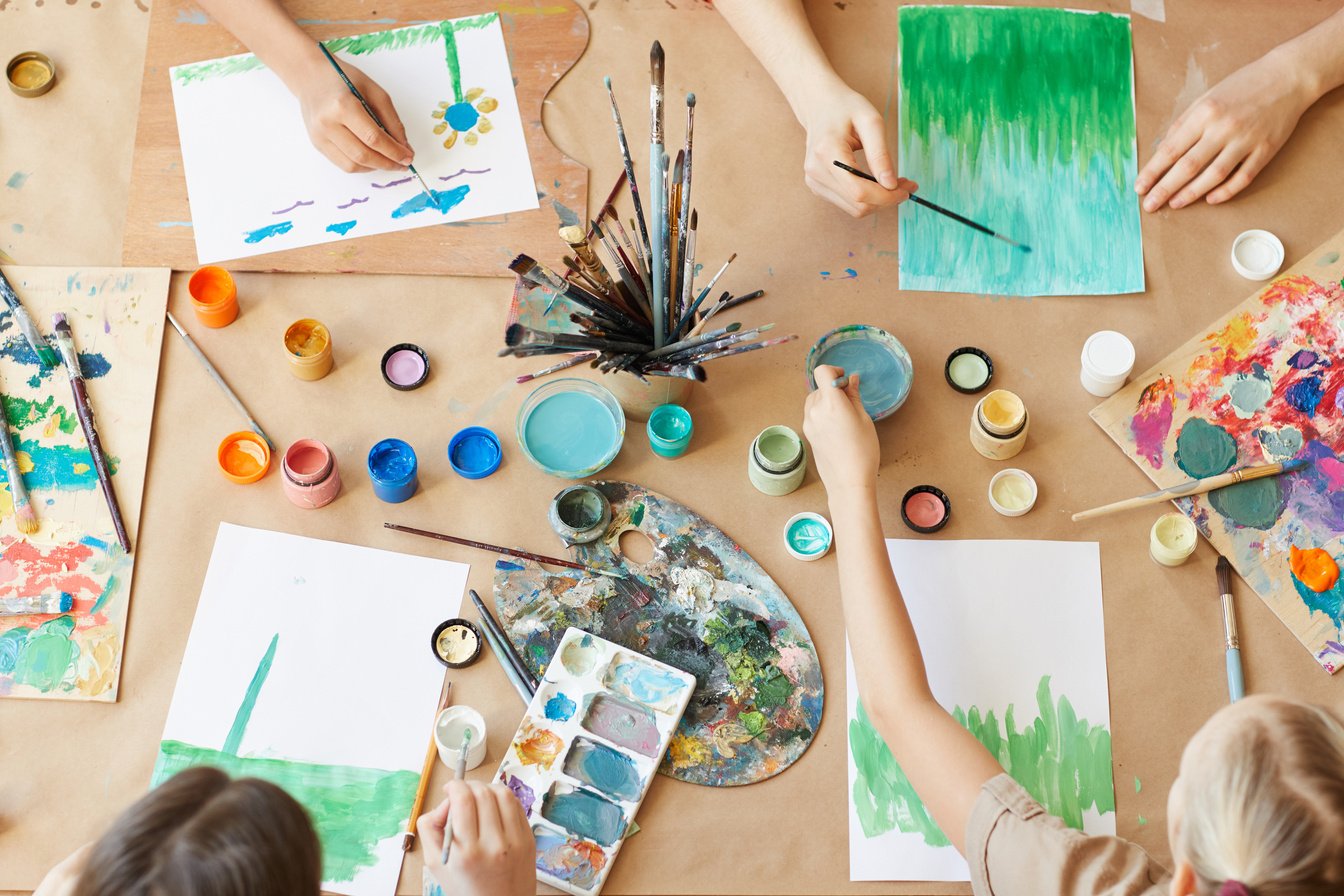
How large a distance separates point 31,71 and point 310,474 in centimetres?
89

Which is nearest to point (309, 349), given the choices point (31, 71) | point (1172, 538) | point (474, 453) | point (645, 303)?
point (474, 453)

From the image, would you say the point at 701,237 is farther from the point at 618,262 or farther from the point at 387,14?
the point at 387,14

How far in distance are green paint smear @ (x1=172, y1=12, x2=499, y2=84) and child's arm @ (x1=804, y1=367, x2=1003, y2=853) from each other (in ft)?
2.78

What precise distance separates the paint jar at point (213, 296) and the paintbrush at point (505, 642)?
0.55 m

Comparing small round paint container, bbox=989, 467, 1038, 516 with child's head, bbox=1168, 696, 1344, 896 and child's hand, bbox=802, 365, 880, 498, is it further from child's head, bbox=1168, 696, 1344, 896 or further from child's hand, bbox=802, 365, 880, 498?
child's head, bbox=1168, 696, 1344, 896

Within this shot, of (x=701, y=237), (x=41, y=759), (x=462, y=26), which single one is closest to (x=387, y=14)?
(x=462, y=26)

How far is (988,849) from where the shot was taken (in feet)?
4.28

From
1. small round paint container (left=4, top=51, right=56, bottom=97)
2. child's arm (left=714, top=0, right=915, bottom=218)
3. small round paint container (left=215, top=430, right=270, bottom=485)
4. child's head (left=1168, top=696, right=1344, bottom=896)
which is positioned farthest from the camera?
small round paint container (left=4, top=51, right=56, bottom=97)

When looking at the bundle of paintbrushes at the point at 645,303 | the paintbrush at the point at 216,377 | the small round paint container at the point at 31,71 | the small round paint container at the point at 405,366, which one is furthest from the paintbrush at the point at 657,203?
the small round paint container at the point at 31,71

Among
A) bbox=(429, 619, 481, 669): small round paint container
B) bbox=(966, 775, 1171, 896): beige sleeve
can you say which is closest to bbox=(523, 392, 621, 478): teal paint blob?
bbox=(429, 619, 481, 669): small round paint container

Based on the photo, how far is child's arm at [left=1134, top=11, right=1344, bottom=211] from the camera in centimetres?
176

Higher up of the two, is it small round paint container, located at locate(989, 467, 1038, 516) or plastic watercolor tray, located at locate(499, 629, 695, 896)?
small round paint container, located at locate(989, 467, 1038, 516)

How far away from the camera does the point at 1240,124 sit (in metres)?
1.76

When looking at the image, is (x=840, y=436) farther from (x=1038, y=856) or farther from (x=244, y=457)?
(x=244, y=457)
